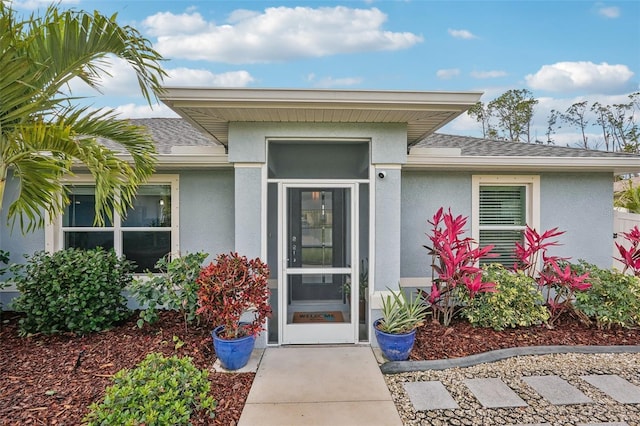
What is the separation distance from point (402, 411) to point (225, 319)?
7.06 ft

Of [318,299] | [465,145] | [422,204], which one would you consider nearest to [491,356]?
[318,299]

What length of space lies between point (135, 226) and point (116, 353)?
2.47m

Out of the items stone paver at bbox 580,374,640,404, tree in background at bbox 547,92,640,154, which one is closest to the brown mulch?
stone paver at bbox 580,374,640,404

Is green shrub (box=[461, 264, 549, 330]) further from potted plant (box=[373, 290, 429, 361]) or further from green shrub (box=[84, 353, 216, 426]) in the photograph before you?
green shrub (box=[84, 353, 216, 426])

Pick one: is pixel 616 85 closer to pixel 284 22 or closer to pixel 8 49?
pixel 284 22

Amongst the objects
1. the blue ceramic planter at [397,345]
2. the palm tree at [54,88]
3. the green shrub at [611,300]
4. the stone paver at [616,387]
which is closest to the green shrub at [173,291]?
the palm tree at [54,88]

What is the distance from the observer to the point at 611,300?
17.1 ft

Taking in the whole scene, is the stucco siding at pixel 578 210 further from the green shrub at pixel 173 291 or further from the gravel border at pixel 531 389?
the green shrub at pixel 173 291

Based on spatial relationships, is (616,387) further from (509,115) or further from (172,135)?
(509,115)

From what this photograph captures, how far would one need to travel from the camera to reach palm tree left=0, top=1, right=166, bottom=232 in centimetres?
285

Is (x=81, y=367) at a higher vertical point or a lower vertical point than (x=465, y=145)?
lower

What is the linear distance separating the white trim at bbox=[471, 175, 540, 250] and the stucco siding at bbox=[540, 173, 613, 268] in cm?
13

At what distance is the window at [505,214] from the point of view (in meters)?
6.37

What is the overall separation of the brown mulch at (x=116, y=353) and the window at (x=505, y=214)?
5.04ft
